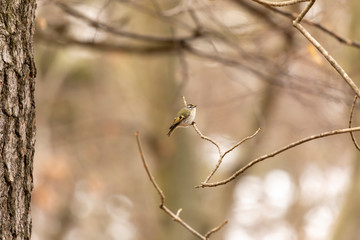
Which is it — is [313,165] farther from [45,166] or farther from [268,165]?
[45,166]

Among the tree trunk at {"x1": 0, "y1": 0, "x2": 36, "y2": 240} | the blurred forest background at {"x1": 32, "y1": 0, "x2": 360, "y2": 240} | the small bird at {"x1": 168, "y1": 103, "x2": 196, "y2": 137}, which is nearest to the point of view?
the tree trunk at {"x1": 0, "y1": 0, "x2": 36, "y2": 240}

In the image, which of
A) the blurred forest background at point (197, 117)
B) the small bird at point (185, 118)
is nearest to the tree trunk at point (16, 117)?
the small bird at point (185, 118)

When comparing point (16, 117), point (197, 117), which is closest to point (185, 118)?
point (16, 117)

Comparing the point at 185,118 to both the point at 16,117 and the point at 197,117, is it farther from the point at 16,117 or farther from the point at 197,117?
the point at 197,117

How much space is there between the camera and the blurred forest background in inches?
171

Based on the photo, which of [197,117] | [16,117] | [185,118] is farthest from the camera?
[197,117]

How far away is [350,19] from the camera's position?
523 centimetres

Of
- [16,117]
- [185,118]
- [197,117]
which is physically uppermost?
[197,117]

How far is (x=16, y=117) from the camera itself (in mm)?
1669

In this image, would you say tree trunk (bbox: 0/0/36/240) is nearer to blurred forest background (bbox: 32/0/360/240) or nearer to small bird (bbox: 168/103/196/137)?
small bird (bbox: 168/103/196/137)

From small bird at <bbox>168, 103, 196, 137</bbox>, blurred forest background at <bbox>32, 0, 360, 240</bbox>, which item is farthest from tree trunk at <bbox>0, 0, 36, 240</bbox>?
blurred forest background at <bbox>32, 0, 360, 240</bbox>

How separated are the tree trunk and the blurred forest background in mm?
1533

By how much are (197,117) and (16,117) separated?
6.02m

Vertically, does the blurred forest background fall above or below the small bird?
above
